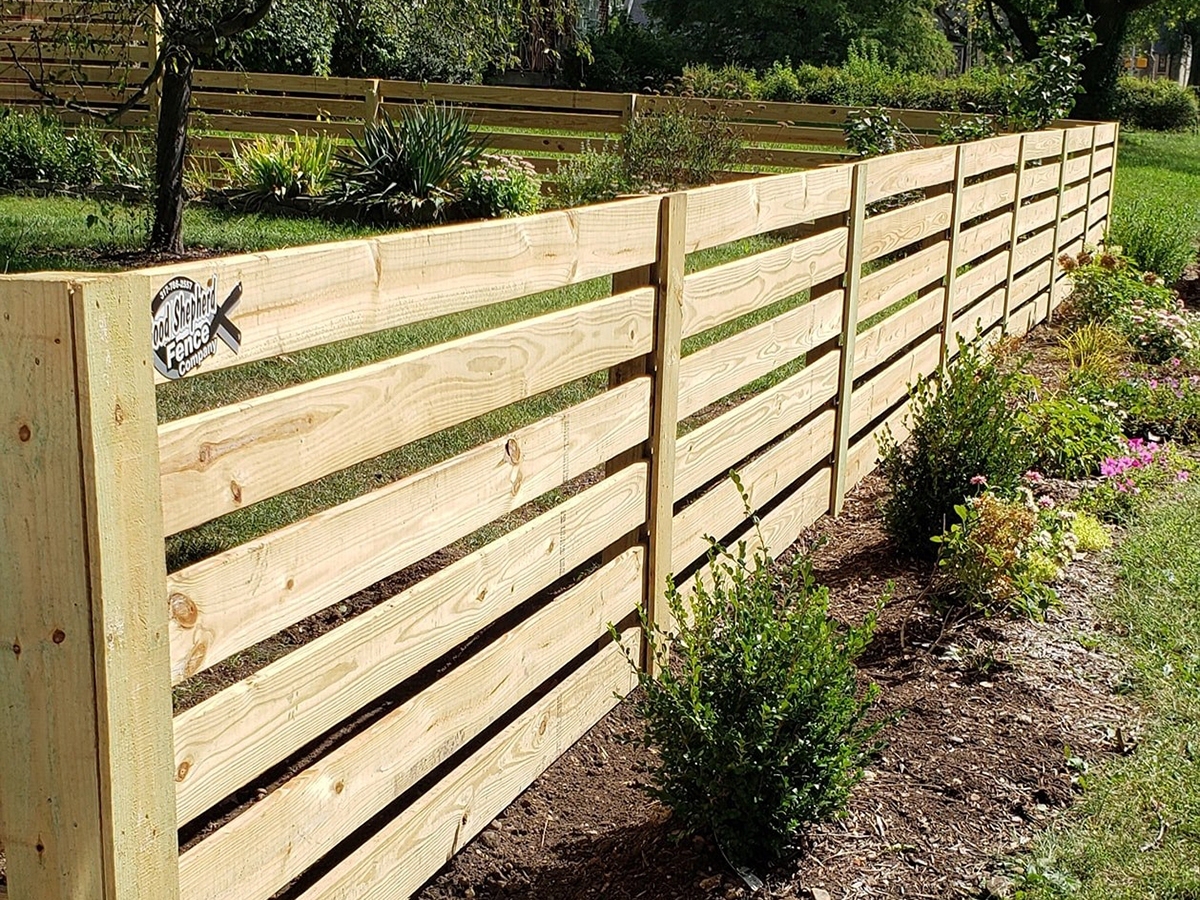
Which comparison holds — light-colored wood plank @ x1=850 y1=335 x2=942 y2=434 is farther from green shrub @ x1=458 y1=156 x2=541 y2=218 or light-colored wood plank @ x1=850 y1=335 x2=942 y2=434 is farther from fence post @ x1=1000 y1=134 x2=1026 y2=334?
green shrub @ x1=458 y1=156 x2=541 y2=218

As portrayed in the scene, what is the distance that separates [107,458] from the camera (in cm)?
192

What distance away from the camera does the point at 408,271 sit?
9.08 feet

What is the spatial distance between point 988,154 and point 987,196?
0.29 meters

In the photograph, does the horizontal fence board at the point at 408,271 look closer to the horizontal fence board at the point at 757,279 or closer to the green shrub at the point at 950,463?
the horizontal fence board at the point at 757,279

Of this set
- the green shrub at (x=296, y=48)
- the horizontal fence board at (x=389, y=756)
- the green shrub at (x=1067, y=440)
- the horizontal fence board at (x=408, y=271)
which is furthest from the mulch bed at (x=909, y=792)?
the green shrub at (x=296, y=48)

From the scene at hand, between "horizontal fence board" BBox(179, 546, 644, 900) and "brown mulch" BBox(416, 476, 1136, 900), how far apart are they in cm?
39

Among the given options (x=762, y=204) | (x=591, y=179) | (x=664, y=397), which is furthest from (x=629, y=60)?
(x=664, y=397)

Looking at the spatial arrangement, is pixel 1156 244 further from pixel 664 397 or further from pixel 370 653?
pixel 370 653

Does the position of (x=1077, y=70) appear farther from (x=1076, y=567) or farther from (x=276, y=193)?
(x=1076, y=567)

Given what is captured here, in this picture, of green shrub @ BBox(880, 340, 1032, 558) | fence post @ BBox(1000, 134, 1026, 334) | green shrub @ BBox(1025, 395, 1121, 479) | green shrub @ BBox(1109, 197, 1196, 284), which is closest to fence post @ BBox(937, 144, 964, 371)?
green shrub @ BBox(1025, 395, 1121, 479)

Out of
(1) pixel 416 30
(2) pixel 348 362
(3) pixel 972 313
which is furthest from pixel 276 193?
A: (3) pixel 972 313

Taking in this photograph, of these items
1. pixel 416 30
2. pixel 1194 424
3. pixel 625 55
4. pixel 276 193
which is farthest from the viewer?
pixel 625 55

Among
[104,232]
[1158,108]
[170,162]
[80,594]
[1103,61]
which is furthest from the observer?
[1158,108]

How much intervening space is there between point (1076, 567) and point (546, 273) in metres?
3.01
